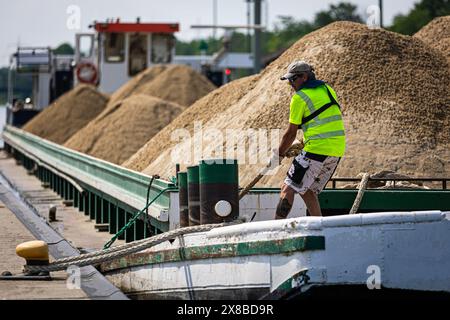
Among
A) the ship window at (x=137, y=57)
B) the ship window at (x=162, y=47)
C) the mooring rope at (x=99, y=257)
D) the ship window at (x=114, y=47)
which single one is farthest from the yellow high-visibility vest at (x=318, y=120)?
the ship window at (x=137, y=57)

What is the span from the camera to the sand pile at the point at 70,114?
39.8 meters

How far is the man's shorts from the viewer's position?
12.0 metres

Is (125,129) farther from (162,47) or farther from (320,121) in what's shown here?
(320,121)

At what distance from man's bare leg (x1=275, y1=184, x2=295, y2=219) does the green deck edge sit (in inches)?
36.0

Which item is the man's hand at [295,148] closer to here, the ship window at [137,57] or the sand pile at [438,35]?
the sand pile at [438,35]

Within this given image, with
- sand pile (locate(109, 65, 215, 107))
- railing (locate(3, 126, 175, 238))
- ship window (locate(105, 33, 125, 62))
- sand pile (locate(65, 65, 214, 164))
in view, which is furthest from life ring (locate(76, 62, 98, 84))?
railing (locate(3, 126, 175, 238))

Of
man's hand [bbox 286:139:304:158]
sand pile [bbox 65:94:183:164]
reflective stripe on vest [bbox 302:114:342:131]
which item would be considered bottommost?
sand pile [bbox 65:94:183:164]

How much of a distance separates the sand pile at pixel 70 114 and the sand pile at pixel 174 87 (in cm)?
95

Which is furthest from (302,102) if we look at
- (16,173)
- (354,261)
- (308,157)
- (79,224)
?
(16,173)

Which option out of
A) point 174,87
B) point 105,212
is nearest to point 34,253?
point 105,212

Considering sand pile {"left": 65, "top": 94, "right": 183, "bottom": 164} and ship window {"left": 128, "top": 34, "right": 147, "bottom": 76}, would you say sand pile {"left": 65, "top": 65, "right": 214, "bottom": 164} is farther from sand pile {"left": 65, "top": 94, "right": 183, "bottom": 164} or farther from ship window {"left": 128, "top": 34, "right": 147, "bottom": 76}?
ship window {"left": 128, "top": 34, "right": 147, "bottom": 76}

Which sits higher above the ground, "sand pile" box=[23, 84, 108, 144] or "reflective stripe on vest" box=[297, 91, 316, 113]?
"reflective stripe on vest" box=[297, 91, 316, 113]
